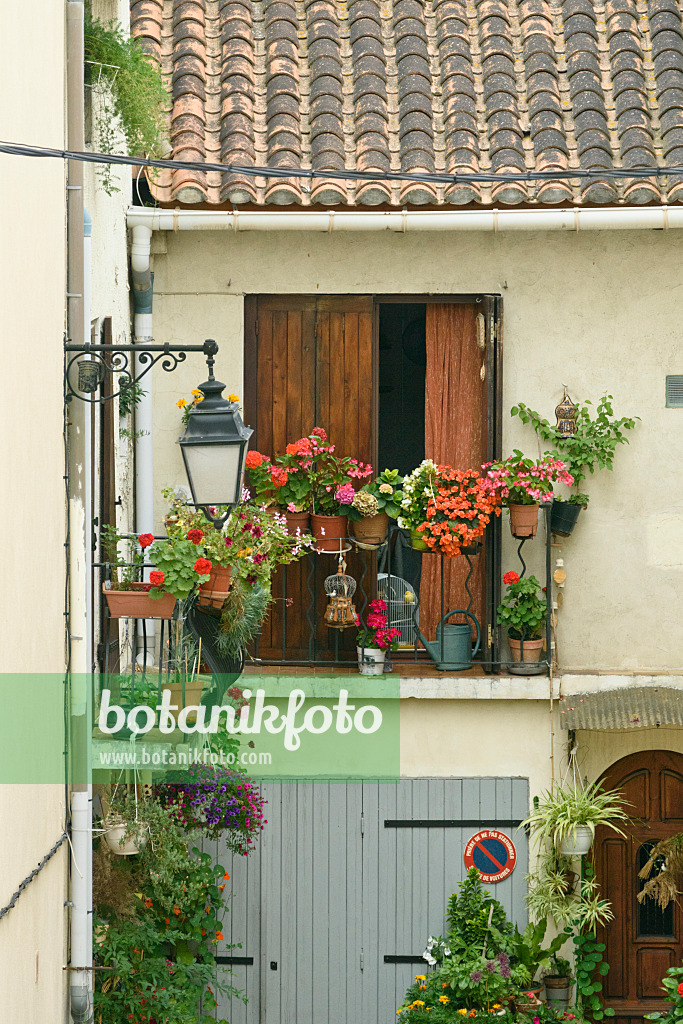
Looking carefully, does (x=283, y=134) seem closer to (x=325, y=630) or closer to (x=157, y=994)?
(x=325, y=630)

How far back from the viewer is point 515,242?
8.69 m

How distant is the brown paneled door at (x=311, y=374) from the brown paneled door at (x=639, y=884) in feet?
7.87

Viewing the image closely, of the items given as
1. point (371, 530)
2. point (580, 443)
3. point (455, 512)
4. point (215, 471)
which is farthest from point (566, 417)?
point (215, 471)

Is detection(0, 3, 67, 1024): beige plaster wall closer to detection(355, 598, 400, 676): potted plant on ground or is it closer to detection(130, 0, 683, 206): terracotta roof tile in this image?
detection(130, 0, 683, 206): terracotta roof tile

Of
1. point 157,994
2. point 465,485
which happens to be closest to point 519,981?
point 157,994

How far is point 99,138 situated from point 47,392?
7.55 ft

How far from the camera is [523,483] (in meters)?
8.36

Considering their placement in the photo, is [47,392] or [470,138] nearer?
[47,392]

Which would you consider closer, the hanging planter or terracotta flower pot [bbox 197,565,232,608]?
terracotta flower pot [bbox 197,565,232,608]

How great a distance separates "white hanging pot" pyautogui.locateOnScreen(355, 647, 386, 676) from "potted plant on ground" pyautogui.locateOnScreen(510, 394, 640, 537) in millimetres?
1502

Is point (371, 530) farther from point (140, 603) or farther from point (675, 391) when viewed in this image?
point (140, 603)

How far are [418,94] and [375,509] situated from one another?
297cm

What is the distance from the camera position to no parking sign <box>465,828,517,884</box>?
8.67 metres

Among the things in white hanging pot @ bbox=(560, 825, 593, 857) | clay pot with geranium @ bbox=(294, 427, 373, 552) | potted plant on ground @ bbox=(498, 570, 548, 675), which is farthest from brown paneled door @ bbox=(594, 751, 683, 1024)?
clay pot with geranium @ bbox=(294, 427, 373, 552)
